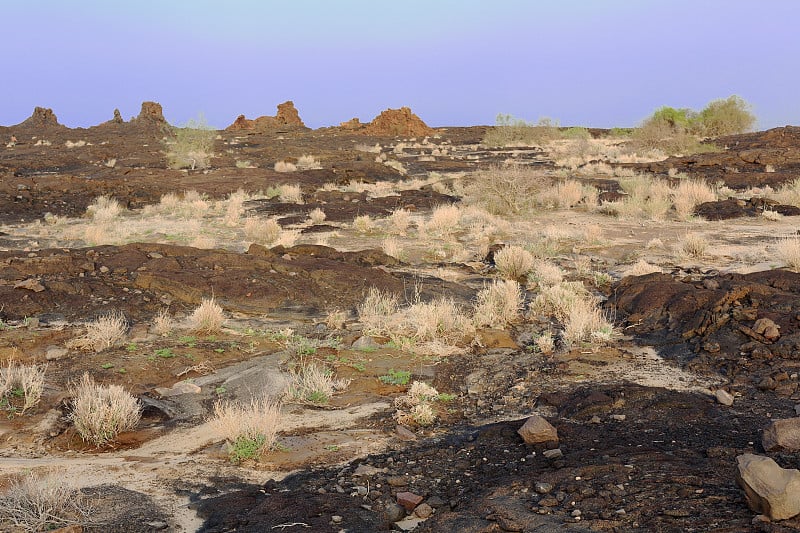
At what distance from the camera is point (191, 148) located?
33.7 metres

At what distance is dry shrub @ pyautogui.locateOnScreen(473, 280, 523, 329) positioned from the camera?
9281 millimetres

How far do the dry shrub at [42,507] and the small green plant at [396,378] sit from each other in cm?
353

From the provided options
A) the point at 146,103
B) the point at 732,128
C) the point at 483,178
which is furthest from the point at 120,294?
the point at 146,103

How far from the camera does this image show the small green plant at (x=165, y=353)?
26.3ft

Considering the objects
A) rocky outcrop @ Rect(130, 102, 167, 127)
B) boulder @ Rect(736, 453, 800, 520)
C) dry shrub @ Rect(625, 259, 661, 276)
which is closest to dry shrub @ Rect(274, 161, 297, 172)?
dry shrub @ Rect(625, 259, 661, 276)

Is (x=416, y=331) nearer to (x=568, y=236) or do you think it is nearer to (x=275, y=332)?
(x=275, y=332)

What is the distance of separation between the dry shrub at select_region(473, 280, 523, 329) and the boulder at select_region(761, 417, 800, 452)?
16.2ft

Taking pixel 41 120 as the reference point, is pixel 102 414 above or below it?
below

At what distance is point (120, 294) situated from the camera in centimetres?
1040

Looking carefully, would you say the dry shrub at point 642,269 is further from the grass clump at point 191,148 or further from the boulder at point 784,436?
the grass clump at point 191,148

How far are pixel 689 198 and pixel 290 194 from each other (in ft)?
39.5

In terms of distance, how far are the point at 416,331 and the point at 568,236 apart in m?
7.45

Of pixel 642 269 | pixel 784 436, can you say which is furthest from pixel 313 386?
pixel 642 269

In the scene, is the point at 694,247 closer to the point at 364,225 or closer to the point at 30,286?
the point at 364,225
